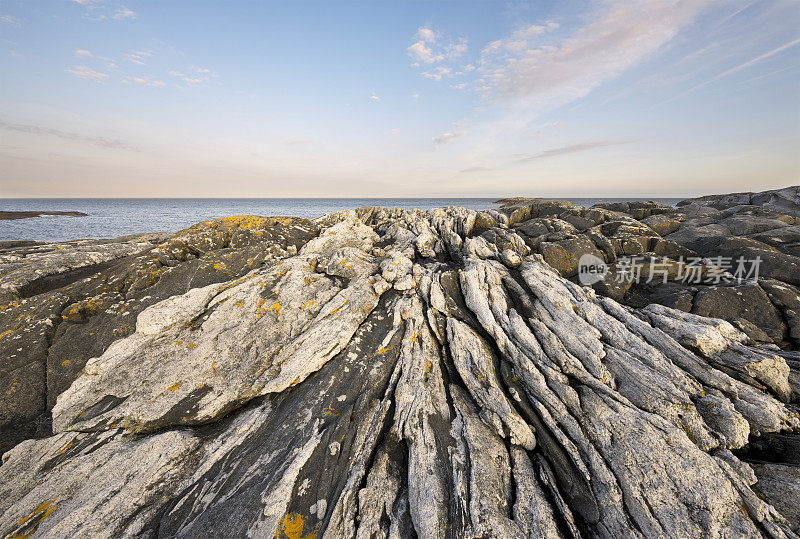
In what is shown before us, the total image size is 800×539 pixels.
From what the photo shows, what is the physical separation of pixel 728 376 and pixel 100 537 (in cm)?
1914

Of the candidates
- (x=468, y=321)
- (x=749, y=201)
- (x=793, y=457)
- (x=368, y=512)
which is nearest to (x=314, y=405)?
(x=368, y=512)

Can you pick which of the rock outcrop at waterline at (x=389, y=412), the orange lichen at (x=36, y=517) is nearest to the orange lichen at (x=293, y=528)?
the rock outcrop at waterline at (x=389, y=412)

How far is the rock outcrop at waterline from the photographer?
21.9 feet

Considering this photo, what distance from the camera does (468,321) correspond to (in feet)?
38.8

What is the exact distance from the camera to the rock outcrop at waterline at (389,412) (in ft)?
21.9

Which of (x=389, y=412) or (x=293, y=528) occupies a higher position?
(x=389, y=412)

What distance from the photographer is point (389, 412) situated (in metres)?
9.03

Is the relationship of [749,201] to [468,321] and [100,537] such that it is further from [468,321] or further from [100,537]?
[100,537]

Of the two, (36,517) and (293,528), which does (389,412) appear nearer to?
(293,528)

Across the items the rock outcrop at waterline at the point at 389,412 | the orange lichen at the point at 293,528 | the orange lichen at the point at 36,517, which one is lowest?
the orange lichen at the point at 293,528

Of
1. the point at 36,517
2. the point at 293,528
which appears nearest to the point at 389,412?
the point at 293,528

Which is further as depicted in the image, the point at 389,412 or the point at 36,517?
the point at 389,412

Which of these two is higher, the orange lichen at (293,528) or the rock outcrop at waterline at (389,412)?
the rock outcrop at waterline at (389,412)

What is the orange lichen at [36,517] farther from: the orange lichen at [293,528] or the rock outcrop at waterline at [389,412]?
the orange lichen at [293,528]
